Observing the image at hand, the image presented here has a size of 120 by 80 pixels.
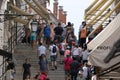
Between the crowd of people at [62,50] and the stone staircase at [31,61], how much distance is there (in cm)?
33

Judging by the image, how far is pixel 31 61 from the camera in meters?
36.0

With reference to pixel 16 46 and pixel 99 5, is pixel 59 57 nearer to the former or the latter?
pixel 16 46

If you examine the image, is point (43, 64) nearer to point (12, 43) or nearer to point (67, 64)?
point (67, 64)

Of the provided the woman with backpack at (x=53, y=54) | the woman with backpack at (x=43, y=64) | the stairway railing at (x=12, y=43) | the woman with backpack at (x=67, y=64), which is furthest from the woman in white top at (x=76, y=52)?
the stairway railing at (x=12, y=43)

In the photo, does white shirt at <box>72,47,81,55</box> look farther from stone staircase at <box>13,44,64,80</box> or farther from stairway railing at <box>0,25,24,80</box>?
stairway railing at <box>0,25,24,80</box>

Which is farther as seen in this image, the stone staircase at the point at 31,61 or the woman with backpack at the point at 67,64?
the stone staircase at the point at 31,61

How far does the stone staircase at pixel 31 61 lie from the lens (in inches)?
1331

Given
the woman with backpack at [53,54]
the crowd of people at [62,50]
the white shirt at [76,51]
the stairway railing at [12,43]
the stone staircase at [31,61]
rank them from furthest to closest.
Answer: the stairway railing at [12,43] → the woman with backpack at [53,54] → the white shirt at [76,51] → the stone staircase at [31,61] → the crowd of people at [62,50]

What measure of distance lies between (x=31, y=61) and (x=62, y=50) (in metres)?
2.01

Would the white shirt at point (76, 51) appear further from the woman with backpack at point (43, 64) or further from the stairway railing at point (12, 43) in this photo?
the stairway railing at point (12, 43)

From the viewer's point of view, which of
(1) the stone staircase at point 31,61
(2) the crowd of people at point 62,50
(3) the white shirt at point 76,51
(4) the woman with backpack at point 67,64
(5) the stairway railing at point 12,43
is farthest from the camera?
(5) the stairway railing at point 12,43

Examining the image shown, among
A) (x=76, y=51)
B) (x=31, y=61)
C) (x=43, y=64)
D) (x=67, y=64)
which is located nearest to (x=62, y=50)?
(x=31, y=61)

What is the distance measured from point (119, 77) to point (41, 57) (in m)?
12.8

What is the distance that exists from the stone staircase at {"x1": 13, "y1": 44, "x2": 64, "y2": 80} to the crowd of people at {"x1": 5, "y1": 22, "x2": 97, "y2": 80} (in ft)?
1.10
